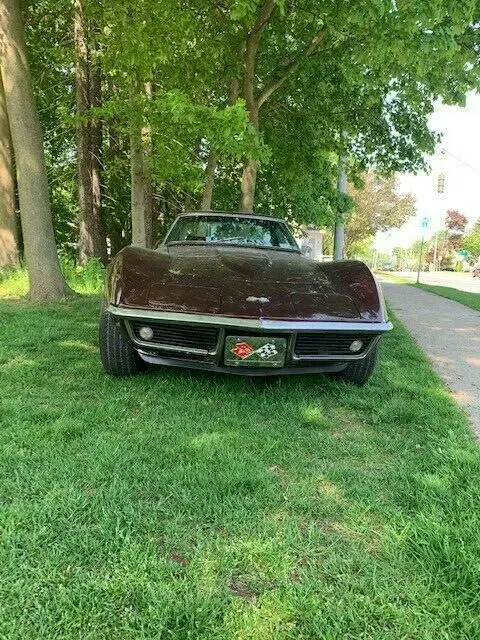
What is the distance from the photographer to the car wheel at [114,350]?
346 cm

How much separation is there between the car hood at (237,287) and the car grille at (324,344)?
0.41ft

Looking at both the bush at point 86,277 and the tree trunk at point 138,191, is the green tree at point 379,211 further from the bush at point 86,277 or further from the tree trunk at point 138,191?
the bush at point 86,277

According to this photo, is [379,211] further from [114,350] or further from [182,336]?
[182,336]

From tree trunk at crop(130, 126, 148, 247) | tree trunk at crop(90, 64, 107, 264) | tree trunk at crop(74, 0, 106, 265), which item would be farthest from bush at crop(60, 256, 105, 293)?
tree trunk at crop(90, 64, 107, 264)

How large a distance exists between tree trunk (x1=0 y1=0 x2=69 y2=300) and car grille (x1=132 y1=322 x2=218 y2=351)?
4869 mm

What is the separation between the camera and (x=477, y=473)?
94.4 inches

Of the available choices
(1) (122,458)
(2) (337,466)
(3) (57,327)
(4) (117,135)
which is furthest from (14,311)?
(4) (117,135)

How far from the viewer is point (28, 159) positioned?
7.22 meters

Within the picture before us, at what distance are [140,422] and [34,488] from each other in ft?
2.76

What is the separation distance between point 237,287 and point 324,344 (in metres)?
0.68

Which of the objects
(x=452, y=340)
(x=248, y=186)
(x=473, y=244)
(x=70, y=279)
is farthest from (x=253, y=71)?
(x=473, y=244)

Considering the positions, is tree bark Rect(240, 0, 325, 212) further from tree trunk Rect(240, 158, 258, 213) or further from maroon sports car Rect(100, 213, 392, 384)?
maroon sports car Rect(100, 213, 392, 384)

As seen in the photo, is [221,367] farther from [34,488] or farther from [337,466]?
[34,488]

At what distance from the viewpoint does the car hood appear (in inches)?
122
